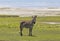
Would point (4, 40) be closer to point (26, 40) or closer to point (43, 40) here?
point (26, 40)

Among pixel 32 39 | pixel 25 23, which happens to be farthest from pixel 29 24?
pixel 32 39

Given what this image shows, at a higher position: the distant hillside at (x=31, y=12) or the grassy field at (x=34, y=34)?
the grassy field at (x=34, y=34)

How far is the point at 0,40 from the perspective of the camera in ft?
59.8

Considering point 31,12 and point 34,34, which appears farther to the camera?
point 31,12

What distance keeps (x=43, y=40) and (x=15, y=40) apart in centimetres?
188

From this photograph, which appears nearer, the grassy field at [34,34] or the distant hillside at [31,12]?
the grassy field at [34,34]

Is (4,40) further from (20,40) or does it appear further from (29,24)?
(29,24)

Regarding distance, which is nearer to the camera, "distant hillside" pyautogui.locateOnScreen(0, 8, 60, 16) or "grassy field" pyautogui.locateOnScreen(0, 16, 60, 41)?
"grassy field" pyautogui.locateOnScreen(0, 16, 60, 41)

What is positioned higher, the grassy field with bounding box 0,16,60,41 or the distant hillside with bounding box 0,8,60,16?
the grassy field with bounding box 0,16,60,41

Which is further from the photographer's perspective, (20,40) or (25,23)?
(25,23)

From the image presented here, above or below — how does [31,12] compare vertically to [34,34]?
below

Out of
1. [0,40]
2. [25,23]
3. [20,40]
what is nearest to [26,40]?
[20,40]

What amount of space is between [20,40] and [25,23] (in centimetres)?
311

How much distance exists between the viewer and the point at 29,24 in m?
21.2
